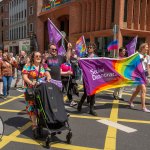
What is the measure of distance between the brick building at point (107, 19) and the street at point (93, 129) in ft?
65.7

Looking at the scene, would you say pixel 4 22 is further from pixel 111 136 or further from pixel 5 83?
pixel 111 136

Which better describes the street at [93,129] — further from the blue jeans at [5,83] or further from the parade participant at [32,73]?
the blue jeans at [5,83]

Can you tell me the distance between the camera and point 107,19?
28078mm

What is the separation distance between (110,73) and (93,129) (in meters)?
2.09

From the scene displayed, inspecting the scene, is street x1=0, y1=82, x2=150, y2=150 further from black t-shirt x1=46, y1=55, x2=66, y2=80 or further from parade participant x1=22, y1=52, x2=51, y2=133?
black t-shirt x1=46, y1=55, x2=66, y2=80

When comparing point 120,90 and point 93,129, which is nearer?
point 93,129

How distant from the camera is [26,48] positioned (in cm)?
4819

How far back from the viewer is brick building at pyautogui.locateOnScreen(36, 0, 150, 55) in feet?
88.7

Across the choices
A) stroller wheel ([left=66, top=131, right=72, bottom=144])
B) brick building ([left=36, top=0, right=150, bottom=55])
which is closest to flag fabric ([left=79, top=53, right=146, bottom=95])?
stroller wheel ([left=66, top=131, right=72, bottom=144])

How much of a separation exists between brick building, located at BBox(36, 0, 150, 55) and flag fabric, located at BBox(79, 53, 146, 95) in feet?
63.1

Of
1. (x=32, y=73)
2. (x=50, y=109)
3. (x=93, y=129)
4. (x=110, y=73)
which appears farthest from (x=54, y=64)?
(x=50, y=109)

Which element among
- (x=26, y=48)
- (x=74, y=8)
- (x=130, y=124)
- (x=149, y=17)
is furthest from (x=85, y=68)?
(x=26, y=48)

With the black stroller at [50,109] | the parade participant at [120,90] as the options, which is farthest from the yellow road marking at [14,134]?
the parade participant at [120,90]

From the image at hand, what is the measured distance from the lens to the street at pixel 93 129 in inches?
185
